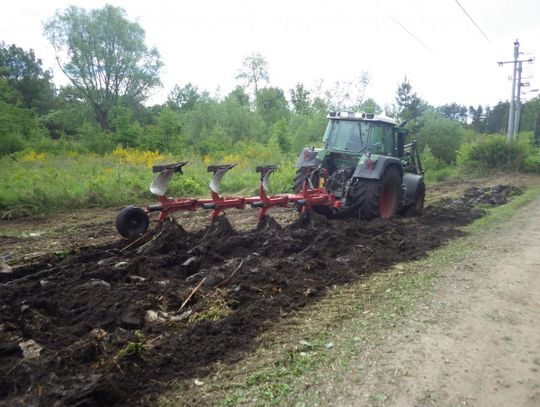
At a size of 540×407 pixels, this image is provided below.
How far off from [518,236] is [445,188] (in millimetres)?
9320

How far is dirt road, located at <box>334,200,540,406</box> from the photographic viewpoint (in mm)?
2904

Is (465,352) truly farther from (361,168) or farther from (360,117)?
(360,117)

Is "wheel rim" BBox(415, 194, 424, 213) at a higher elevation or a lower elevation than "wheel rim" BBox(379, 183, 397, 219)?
lower

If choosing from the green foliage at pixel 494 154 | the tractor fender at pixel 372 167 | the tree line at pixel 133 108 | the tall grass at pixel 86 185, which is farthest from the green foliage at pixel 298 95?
the tractor fender at pixel 372 167

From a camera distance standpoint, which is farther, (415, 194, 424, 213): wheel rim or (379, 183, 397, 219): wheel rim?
(415, 194, 424, 213): wheel rim

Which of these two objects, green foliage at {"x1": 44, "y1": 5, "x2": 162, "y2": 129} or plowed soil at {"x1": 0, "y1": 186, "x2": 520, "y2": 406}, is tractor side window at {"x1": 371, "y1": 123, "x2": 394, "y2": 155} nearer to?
plowed soil at {"x1": 0, "y1": 186, "x2": 520, "y2": 406}

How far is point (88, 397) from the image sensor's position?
2490 mm

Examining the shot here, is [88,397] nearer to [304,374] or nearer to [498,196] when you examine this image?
[304,374]

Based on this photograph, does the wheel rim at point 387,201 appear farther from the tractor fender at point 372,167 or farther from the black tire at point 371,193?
the tractor fender at point 372,167

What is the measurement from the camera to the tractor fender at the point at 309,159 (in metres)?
8.48

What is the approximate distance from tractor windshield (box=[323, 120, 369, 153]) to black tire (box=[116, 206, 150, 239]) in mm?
4248

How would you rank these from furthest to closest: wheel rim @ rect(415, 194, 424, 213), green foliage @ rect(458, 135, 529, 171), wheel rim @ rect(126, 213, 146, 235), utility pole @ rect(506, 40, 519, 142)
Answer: utility pole @ rect(506, 40, 519, 142) < green foliage @ rect(458, 135, 529, 171) < wheel rim @ rect(415, 194, 424, 213) < wheel rim @ rect(126, 213, 146, 235)

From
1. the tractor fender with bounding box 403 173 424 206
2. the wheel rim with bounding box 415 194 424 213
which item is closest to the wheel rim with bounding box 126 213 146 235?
the tractor fender with bounding box 403 173 424 206

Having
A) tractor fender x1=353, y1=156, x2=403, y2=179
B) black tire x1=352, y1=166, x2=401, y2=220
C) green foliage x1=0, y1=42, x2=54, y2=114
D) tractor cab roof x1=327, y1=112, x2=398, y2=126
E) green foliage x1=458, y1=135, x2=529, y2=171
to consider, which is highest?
green foliage x1=0, y1=42, x2=54, y2=114
